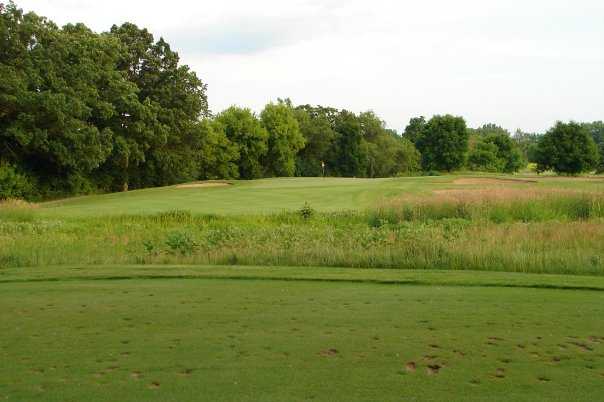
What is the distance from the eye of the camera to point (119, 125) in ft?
156

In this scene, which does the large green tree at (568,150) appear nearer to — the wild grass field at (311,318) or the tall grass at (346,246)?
the tall grass at (346,246)

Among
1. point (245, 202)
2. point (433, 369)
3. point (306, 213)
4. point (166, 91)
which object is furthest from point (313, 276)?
point (166, 91)

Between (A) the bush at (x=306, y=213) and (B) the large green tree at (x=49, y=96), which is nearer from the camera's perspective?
(A) the bush at (x=306, y=213)

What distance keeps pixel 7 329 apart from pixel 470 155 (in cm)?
10183

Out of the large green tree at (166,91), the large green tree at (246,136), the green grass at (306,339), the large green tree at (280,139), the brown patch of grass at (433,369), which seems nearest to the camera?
the green grass at (306,339)

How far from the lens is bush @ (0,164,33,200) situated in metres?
40.5

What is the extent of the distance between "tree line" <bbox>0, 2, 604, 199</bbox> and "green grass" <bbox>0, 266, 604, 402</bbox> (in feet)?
110

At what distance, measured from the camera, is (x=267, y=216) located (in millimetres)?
24688

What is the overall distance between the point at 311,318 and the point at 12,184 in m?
40.1

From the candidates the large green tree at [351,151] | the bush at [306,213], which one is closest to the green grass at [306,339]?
the bush at [306,213]

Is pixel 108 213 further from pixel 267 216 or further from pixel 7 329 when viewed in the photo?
pixel 7 329

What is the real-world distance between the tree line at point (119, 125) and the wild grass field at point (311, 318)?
1066 inches

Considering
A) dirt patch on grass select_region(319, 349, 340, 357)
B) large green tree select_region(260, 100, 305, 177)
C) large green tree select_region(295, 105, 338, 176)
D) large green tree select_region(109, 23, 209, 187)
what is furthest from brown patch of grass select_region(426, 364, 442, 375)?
large green tree select_region(295, 105, 338, 176)

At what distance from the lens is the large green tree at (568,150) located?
213 ft
